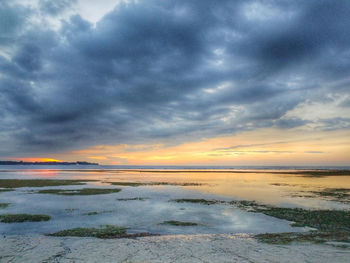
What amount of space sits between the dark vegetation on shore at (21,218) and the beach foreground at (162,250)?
Answer: 5203mm

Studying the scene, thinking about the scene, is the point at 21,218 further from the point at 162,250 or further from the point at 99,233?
the point at 162,250

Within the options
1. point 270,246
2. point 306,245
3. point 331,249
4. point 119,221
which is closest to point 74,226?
point 119,221

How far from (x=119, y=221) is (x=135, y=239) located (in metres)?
5.51

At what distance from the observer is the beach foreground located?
38.1 feet

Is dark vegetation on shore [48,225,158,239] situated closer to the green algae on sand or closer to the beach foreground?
the beach foreground

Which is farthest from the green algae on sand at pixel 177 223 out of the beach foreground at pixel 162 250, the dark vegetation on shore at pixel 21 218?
the dark vegetation on shore at pixel 21 218

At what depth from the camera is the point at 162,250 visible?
12820 mm

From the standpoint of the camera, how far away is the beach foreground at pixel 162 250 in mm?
11625

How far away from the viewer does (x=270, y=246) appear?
1347cm

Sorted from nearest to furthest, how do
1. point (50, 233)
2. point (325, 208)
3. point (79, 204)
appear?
1. point (50, 233)
2. point (325, 208)
3. point (79, 204)

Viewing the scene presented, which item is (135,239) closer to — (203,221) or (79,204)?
(203,221)

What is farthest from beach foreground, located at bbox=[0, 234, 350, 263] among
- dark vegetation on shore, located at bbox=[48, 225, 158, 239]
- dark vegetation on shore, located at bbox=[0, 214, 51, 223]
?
dark vegetation on shore, located at bbox=[0, 214, 51, 223]

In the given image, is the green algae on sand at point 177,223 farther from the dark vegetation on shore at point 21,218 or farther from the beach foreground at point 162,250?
the dark vegetation on shore at point 21,218

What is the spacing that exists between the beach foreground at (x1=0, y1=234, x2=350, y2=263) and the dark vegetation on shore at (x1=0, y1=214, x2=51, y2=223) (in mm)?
5203
